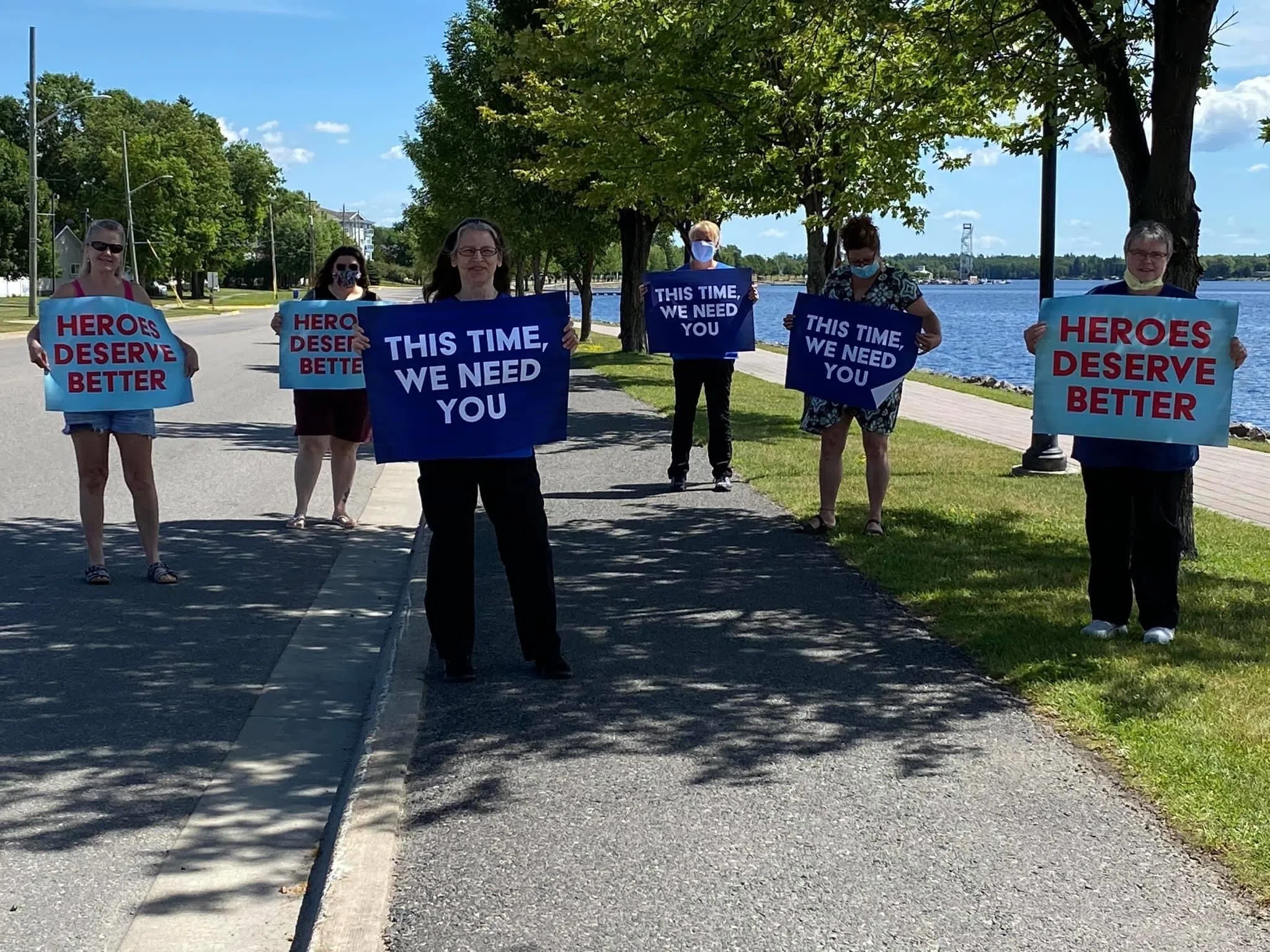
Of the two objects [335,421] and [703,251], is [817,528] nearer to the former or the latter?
[703,251]

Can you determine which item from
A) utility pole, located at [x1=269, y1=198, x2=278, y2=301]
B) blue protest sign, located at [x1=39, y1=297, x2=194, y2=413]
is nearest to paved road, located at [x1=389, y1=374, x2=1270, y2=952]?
blue protest sign, located at [x1=39, y1=297, x2=194, y2=413]

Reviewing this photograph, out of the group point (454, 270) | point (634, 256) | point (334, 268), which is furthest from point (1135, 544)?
point (634, 256)

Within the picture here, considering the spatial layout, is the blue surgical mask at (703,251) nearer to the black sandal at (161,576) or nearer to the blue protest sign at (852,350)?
the blue protest sign at (852,350)

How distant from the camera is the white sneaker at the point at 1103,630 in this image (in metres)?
6.59

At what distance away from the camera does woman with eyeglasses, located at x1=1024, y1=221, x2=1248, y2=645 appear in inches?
257

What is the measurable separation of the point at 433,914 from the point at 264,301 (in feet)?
372

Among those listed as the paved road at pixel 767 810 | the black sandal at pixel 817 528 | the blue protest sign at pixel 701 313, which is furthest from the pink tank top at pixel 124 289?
the black sandal at pixel 817 528

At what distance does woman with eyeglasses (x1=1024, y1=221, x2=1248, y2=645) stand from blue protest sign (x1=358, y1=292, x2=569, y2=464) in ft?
8.32

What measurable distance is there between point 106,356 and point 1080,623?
209 inches

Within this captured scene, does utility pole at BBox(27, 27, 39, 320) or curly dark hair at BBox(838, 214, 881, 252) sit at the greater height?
utility pole at BBox(27, 27, 39, 320)

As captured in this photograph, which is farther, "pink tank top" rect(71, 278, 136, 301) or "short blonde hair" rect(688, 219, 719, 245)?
"short blonde hair" rect(688, 219, 719, 245)

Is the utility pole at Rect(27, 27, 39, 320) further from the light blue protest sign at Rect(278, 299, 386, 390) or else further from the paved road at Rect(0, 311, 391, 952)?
the light blue protest sign at Rect(278, 299, 386, 390)

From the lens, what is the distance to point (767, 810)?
4430mm

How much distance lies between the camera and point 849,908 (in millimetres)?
3721
